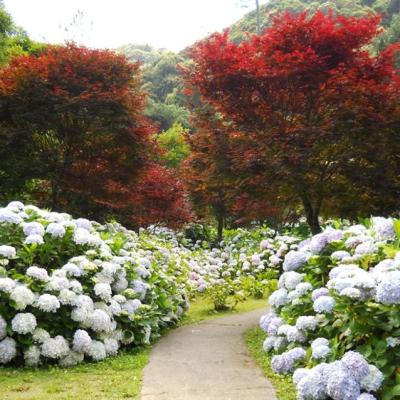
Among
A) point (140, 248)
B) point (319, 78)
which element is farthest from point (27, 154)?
point (319, 78)

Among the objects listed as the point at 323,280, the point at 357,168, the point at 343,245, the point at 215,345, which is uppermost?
the point at 357,168

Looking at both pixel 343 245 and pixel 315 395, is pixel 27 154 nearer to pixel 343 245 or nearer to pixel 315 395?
pixel 343 245

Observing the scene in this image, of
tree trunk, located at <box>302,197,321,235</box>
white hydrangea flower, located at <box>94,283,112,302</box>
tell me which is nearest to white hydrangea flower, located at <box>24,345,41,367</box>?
white hydrangea flower, located at <box>94,283,112,302</box>

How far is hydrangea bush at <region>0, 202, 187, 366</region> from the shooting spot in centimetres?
495

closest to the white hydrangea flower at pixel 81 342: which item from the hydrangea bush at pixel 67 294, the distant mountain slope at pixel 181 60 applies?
the hydrangea bush at pixel 67 294

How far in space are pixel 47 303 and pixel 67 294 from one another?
257 mm

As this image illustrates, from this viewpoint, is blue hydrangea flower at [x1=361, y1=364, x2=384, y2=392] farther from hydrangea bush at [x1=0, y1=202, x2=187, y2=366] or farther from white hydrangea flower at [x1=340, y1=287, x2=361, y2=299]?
hydrangea bush at [x1=0, y1=202, x2=187, y2=366]

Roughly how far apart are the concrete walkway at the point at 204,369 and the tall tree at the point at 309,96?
237cm

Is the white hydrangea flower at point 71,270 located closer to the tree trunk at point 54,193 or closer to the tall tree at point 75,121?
the tall tree at point 75,121

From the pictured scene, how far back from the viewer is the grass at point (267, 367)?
412cm

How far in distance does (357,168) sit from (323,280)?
280 cm

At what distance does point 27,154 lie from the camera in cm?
955

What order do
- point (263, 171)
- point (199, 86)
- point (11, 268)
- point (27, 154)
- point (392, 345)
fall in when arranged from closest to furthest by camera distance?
point (392, 345)
point (11, 268)
point (263, 171)
point (199, 86)
point (27, 154)

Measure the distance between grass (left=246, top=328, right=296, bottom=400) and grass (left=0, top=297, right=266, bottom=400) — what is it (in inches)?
45.8
